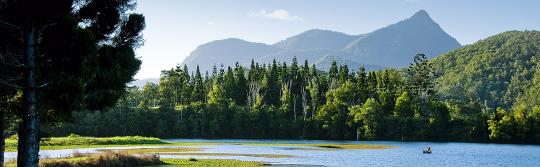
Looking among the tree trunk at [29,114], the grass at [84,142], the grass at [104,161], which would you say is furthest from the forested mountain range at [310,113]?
the tree trunk at [29,114]

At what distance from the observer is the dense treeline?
140000mm

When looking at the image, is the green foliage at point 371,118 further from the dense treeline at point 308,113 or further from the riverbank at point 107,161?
the riverbank at point 107,161

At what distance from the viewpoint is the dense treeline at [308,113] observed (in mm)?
140000

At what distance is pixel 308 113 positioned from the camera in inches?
6545

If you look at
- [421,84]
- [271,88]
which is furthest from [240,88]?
[421,84]

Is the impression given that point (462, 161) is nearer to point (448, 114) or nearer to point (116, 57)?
point (116, 57)

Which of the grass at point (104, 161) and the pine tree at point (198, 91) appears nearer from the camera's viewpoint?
the grass at point (104, 161)

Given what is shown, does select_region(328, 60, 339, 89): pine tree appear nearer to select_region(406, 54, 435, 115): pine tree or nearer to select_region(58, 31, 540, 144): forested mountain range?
select_region(58, 31, 540, 144): forested mountain range

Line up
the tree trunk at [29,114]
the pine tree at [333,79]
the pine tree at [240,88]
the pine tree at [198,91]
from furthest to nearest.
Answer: the pine tree at [240,88] → the pine tree at [333,79] → the pine tree at [198,91] → the tree trunk at [29,114]

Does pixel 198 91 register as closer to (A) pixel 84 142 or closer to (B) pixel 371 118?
(B) pixel 371 118

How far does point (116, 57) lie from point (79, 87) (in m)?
8.21

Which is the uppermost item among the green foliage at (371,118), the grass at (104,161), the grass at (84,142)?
the green foliage at (371,118)

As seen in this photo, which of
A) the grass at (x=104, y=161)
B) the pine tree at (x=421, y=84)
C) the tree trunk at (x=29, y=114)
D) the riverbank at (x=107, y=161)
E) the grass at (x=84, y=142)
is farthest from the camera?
the pine tree at (x=421, y=84)

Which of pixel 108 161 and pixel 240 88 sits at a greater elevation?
pixel 240 88
